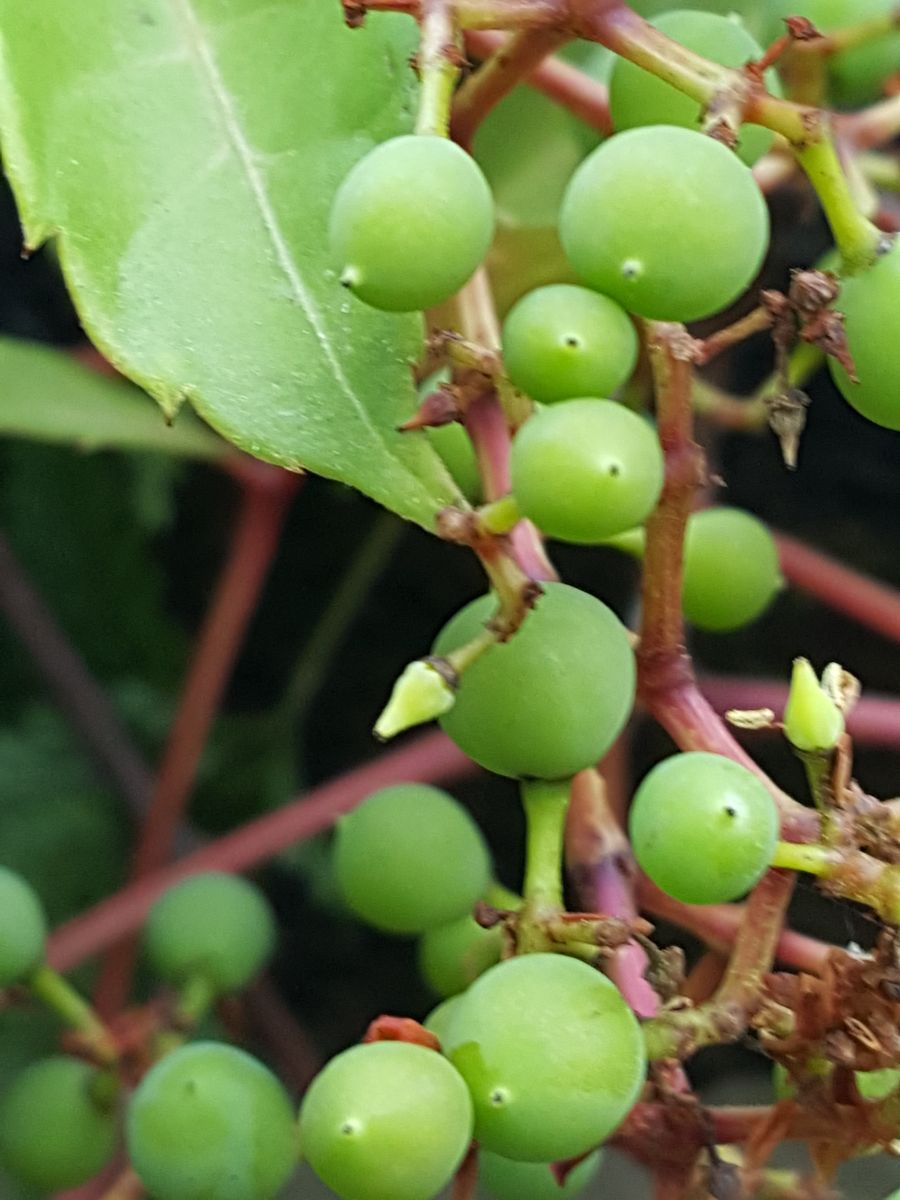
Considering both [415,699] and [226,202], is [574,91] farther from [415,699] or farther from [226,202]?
[415,699]

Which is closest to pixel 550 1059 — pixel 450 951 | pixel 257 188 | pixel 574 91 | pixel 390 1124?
pixel 390 1124

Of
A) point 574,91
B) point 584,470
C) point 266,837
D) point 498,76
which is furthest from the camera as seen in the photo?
point 266,837

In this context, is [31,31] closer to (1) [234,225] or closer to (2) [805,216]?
(1) [234,225]

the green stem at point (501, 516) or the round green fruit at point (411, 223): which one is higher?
the round green fruit at point (411, 223)

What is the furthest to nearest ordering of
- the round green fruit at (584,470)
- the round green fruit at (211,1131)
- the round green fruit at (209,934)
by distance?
the round green fruit at (209,934) < the round green fruit at (211,1131) < the round green fruit at (584,470)

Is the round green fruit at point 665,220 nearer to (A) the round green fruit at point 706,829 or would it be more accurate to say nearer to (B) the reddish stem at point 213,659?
(A) the round green fruit at point 706,829

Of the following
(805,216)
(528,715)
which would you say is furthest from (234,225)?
(805,216)

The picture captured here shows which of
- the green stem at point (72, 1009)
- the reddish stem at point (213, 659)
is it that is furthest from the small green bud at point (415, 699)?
the reddish stem at point (213, 659)

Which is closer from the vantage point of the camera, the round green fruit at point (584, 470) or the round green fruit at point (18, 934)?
the round green fruit at point (584, 470)
